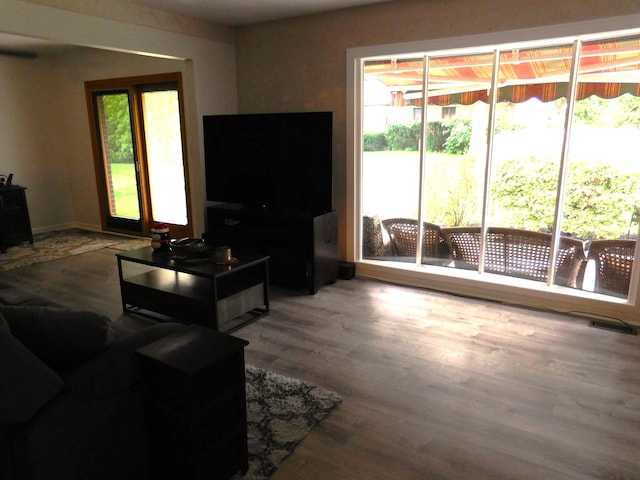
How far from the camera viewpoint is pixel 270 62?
16.2 ft

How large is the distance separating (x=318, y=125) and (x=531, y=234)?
2.15m

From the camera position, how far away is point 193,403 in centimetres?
168

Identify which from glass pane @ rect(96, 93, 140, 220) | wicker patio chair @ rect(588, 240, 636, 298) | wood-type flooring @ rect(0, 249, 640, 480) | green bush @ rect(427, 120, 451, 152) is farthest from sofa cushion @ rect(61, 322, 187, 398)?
glass pane @ rect(96, 93, 140, 220)

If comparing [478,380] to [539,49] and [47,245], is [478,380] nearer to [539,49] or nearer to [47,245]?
[539,49]

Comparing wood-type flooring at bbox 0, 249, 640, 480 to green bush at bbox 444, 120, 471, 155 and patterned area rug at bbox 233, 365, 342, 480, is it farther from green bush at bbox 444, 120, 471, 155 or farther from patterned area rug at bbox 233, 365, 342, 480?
green bush at bbox 444, 120, 471, 155

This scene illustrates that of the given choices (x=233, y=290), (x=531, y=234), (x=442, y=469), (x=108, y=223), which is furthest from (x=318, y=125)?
(x=108, y=223)

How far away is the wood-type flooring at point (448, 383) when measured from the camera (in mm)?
2098

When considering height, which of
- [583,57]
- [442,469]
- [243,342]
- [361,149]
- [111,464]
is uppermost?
[583,57]

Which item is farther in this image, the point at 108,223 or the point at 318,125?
the point at 108,223

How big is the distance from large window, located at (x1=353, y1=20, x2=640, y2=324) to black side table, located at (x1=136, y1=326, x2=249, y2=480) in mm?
2933

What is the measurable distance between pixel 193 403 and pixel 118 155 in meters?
5.84

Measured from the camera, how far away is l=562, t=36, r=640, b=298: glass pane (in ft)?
11.3

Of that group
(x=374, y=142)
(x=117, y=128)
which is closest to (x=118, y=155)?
(x=117, y=128)

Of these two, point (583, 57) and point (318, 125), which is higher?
point (583, 57)
